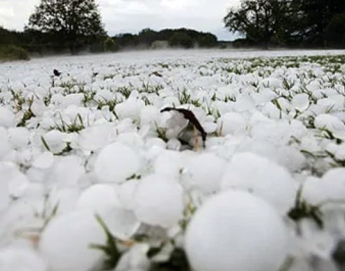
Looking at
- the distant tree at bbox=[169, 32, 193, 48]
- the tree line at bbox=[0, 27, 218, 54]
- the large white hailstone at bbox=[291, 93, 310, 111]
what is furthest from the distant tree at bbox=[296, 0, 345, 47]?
the large white hailstone at bbox=[291, 93, 310, 111]

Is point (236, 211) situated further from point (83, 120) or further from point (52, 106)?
point (52, 106)

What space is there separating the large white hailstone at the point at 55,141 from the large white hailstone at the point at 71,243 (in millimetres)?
576

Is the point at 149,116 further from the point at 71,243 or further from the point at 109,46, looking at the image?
the point at 109,46

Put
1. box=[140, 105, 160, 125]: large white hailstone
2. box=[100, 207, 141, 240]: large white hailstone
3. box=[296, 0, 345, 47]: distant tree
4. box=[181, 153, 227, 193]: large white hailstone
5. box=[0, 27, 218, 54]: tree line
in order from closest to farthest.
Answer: box=[100, 207, 141, 240]: large white hailstone < box=[181, 153, 227, 193]: large white hailstone < box=[140, 105, 160, 125]: large white hailstone < box=[0, 27, 218, 54]: tree line < box=[296, 0, 345, 47]: distant tree

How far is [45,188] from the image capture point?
0.79 m

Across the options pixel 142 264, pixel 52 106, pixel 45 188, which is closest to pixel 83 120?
pixel 52 106

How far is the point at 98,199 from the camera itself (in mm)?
654

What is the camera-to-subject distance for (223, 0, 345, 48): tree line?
95.9 feet

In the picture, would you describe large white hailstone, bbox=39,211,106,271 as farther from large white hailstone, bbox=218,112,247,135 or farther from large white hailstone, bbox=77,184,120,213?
large white hailstone, bbox=218,112,247,135

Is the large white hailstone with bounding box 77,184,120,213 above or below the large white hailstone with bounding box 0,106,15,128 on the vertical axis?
above

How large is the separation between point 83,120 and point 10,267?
0.97 meters

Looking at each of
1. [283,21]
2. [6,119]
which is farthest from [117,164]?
[283,21]

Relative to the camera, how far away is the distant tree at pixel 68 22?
24469mm

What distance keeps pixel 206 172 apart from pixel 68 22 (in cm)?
2554
